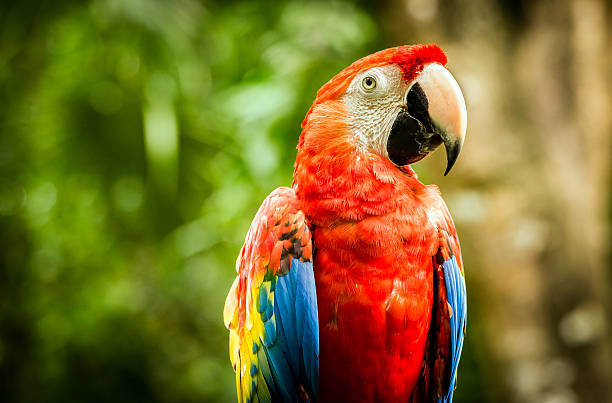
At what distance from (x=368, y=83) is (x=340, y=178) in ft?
0.46

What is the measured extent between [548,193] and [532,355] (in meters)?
0.46

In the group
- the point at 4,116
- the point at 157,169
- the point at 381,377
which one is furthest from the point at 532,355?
the point at 4,116

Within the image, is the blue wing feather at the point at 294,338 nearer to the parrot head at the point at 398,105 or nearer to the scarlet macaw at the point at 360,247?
the scarlet macaw at the point at 360,247

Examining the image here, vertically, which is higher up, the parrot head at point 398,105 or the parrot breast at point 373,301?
the parrot head at point 398,105

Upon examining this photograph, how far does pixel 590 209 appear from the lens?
1.64 m

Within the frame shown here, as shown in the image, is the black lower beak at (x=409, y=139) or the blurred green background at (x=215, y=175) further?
the blurred green background at (x=215, y=175)

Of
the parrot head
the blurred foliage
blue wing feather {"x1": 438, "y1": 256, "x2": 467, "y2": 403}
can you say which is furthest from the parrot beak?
the blurred foliage

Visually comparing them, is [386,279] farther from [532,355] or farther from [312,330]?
[532,355]

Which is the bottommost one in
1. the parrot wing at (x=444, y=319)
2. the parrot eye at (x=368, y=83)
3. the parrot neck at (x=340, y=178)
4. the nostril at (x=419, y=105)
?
the parrot wing at (x=444, y=319)

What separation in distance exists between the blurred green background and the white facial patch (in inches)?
27.9

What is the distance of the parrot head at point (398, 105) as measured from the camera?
68 centimetres

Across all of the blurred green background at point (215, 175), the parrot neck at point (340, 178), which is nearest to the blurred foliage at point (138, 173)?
the blurred green background at point (215, 175)

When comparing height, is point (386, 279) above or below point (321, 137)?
below

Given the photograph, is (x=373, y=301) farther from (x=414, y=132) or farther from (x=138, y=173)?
(x=138, y=173)
